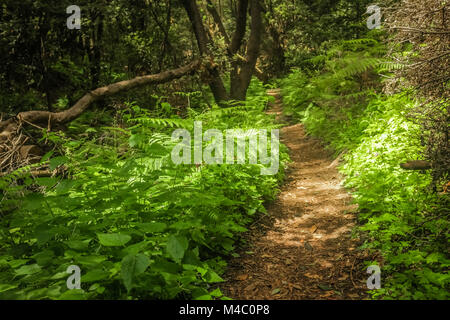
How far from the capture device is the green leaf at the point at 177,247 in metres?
1.94

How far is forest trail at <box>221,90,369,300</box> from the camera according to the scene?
9.50 ft

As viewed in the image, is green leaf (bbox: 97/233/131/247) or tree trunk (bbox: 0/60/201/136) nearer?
green leaf (bbox: 97/233/131/247)

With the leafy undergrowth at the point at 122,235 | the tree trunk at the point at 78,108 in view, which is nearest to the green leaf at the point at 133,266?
the leafy undergrowth at the point at 122,235

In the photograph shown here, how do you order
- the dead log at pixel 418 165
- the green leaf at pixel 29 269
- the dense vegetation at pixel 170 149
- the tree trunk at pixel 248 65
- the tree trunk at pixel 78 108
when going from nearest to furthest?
1. the green leaf at pixel 29 269
2. the dense vegetation at pixel 170 149
3. the dead log at pixel 418 165
4. the tree trunk at pixel 78 108
5. the tree trunk at pixel 248 65

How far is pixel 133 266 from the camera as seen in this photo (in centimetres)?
185

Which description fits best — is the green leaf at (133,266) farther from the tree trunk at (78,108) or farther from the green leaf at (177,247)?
the tree trunk at (78,108)

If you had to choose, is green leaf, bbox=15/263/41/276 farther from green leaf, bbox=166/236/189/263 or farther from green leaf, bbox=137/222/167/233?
green leaf, bbox=166/236/189/263

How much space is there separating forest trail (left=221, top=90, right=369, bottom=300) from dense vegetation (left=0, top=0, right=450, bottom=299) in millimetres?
212

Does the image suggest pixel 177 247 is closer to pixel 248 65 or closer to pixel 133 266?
pixel 133 266

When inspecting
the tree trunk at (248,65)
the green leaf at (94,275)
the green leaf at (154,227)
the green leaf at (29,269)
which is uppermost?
the tree trunk at (248,65)

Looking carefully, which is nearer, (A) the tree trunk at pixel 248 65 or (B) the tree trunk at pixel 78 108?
(B) the tree trunk at pixel 78 108

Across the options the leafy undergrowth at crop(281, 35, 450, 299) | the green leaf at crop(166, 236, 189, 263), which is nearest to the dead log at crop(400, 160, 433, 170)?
the leafy undergrowth at crop(281, 35, 450, 299)
